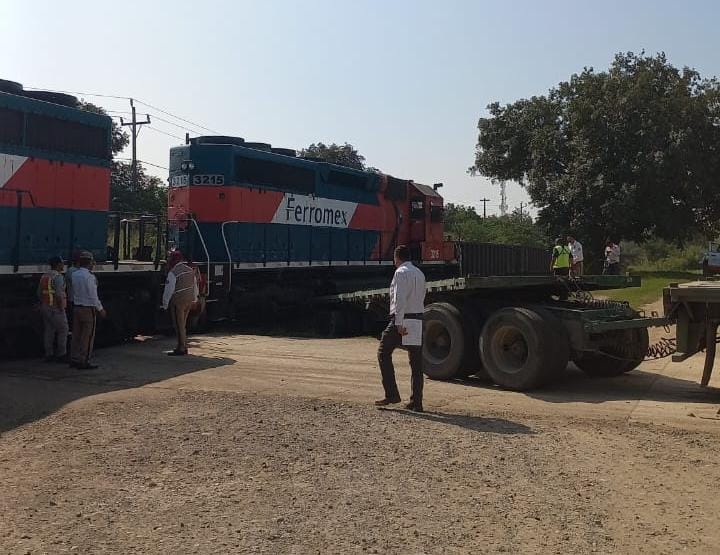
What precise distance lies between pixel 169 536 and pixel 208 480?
3.53 ft

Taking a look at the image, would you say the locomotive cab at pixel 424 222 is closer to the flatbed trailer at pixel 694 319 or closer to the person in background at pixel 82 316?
the person in background at pixel 82 316

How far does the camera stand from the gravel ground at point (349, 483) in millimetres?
4375

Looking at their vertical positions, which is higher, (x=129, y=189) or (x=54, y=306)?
→ (x=129, y=189)

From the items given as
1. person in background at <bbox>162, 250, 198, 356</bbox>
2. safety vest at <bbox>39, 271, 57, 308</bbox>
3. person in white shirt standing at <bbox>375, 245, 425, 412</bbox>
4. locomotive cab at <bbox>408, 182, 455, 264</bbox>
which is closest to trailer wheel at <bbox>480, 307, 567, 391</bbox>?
person in white shirt standing at <bbox>375, 245, 425, 412</bbox>

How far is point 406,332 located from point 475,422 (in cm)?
125

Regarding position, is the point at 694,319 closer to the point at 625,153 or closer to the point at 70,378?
the point at 70,378

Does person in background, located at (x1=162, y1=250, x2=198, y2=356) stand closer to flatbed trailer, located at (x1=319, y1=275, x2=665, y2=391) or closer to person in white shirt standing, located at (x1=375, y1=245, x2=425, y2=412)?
flatbed trailer, located at (x1=319, y1=275, x2=665, y2=391)

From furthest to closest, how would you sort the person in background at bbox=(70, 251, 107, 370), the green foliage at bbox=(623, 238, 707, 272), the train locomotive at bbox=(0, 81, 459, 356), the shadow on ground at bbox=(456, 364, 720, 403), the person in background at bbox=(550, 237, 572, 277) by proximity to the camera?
1. the green foliage at bbox=(623, 238, 707, 272)
2. the person in background at bbox=(550, 237, 572, 277)
3. the train locomotive at bbox=(0, 81, 459, 356)
4. the person in background at bbox=(70, 251, 107, 370)
5. the shadow on ground at bbox=(456, 364, 720, 403)

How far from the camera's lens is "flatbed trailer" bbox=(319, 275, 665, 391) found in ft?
30.4

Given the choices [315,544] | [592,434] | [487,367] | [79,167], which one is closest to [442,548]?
[315,544]

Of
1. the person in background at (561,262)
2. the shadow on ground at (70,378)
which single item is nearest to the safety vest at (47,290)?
the shadow on ground at (70,378)

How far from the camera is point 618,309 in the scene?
394 inches

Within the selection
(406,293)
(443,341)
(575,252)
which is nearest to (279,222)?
(443,341)

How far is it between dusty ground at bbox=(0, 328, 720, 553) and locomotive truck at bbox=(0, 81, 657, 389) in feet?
2.72
